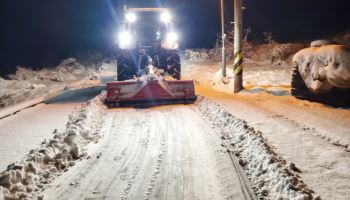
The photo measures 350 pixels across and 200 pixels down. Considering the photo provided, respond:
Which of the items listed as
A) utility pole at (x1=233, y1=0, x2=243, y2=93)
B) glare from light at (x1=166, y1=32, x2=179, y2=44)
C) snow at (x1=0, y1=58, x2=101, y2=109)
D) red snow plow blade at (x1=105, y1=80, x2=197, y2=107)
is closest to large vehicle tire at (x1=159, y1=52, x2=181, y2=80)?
glare from light at (x1=166, y1=32, x2=179, y2=44)

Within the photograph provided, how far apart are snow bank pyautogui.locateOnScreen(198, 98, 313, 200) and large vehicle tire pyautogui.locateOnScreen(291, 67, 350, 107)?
10.5 ft

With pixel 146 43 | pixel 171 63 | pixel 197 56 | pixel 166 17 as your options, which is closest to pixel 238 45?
pixel 171 63

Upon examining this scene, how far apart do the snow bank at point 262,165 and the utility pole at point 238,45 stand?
4.73 meters

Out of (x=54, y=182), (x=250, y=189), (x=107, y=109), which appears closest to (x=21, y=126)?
(x=107, y=109)

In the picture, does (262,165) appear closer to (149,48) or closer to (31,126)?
(31,126)

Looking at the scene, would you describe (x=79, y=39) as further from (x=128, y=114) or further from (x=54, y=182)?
(x=54, y=182)

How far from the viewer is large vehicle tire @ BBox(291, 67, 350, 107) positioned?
8852mm

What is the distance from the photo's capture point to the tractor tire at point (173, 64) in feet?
42.1

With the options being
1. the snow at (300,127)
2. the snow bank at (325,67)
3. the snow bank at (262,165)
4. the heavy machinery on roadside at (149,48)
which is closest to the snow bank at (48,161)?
the snow bank at (262,165)

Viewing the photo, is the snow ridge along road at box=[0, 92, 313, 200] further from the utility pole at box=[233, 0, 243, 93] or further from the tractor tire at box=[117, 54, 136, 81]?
the tractor tire at box=[117, 54, 136, 81]

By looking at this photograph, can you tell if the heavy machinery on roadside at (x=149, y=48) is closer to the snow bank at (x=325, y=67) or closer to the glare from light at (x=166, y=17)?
the glare from light at (x=166, y=17)

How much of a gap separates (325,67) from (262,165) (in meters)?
5.10

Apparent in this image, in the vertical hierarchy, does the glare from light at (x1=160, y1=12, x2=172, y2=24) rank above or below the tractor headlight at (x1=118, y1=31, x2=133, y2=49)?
above

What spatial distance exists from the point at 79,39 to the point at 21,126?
33658mm
